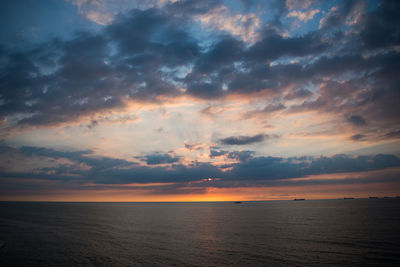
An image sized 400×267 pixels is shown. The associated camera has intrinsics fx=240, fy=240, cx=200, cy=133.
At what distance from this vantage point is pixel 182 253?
49.9 m

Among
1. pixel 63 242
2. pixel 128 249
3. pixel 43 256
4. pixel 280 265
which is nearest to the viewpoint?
pixel 280 265

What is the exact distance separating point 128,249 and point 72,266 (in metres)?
14.2

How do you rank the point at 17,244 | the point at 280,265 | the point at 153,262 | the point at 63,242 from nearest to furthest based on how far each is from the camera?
the point at 280,265 < the point at 153,262 < the point at 17,244 < the point at 63,242

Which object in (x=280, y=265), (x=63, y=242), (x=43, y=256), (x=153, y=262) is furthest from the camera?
(x=63, y=242)

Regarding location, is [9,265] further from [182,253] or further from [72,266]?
[182,253]

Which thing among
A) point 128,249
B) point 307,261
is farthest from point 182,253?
point 307,261

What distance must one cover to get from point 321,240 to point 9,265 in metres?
66.1

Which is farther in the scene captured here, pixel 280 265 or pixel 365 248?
pixel 365 248

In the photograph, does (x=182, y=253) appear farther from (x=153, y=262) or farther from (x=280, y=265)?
(x=280, y=265)

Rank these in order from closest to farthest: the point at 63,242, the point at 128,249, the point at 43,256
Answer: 1. the point at 43,256
2. the point at 128,249
3. the point at 63,242

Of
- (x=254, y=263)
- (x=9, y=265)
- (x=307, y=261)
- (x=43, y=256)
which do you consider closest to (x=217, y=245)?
(x=254, y=263)

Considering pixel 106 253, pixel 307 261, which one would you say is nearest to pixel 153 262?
pixel 106 253

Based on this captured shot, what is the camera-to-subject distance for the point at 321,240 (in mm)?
60250

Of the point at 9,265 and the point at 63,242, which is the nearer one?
the point at 9,265
